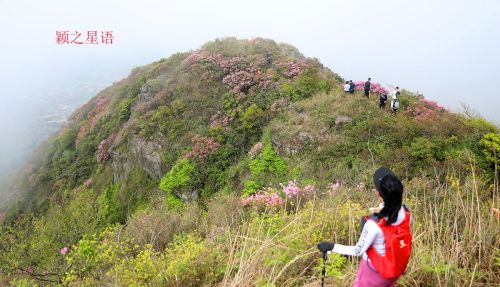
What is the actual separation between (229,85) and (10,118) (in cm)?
12641

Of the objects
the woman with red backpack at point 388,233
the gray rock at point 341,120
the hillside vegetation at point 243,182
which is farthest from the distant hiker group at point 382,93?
the woman with red backpack at point 388,233

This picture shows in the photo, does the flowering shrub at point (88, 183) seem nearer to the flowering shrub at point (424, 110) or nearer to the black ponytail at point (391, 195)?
the flowering shrub at point (424, 110)

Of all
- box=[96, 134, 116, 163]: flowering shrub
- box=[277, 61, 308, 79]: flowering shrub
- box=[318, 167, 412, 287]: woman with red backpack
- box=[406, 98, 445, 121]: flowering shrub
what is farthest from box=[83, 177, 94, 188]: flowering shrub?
box=[318, 167, 412, 287]: woman with red backpack

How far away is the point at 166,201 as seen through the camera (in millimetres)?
15859

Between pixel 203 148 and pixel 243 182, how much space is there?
3.52 metres

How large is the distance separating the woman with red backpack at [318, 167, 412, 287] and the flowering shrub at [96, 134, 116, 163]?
21.6m

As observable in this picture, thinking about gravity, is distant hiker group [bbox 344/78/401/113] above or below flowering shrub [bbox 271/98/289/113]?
above

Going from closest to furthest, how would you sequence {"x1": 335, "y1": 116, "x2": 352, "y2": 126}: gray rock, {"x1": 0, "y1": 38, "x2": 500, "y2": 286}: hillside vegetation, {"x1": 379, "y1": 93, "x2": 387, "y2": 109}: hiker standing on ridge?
{"x1": 0, "y1": 38, "x2": 500, "y2": 286}: hillside vegetation → {"x1": 335, "y1": 116, "x2": 352, "y2": 126}: gray rock → {"x1": 379, "y1": 93, "x2": 387, "y2": 109}: hiker standing on ridge

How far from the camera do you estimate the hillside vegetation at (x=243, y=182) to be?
3725 millimetres

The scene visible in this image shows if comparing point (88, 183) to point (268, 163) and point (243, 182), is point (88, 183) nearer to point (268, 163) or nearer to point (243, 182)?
point (243, 182)

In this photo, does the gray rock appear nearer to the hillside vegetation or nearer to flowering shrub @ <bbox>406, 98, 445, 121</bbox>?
the hillside vegetation

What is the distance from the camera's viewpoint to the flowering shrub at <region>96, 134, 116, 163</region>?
22016 millimetres

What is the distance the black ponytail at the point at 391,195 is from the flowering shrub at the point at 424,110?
12688 mm

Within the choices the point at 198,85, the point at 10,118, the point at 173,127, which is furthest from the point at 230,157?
the point at 10,118
